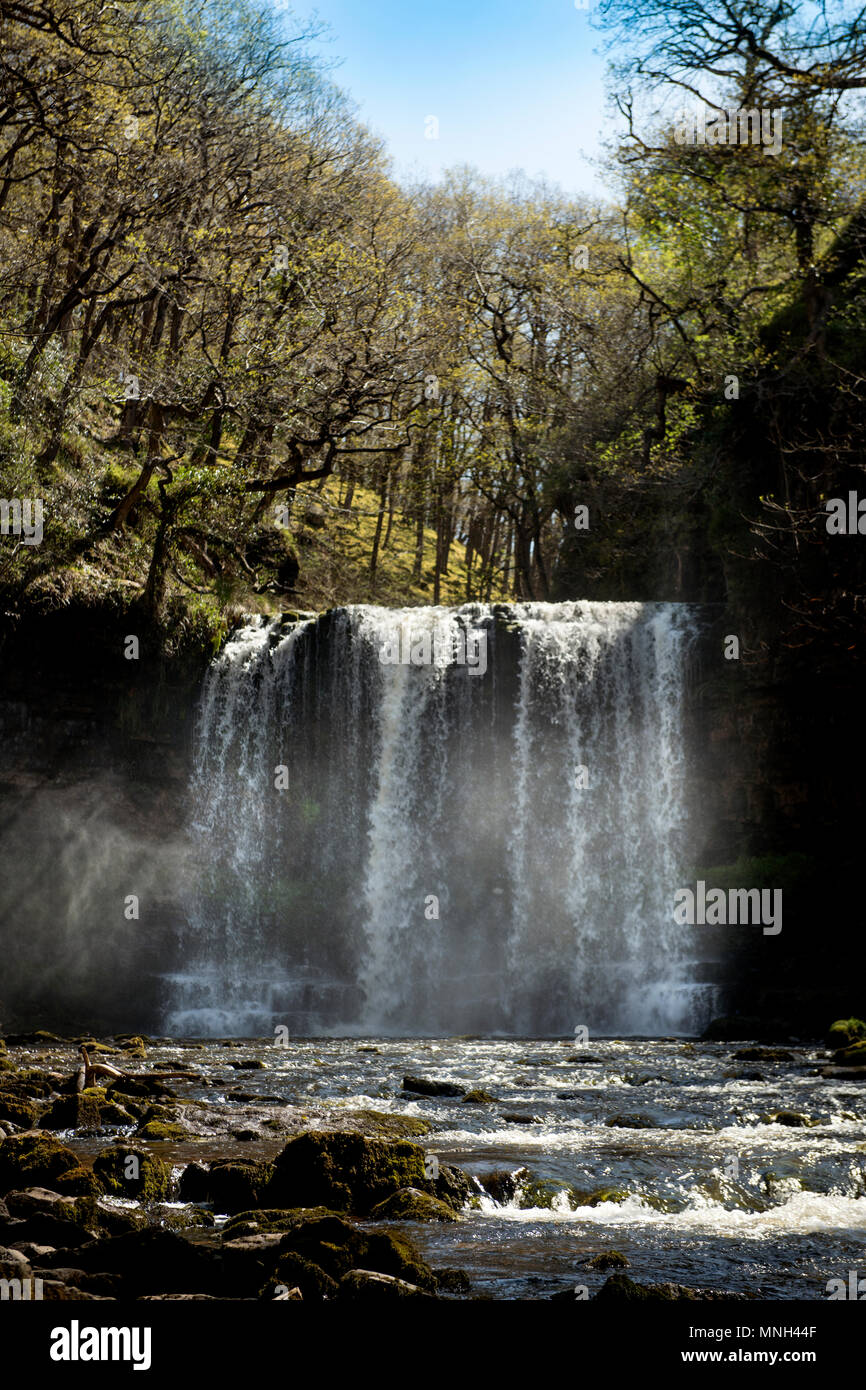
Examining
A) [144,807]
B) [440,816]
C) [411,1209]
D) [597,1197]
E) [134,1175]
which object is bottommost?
[597,1197]

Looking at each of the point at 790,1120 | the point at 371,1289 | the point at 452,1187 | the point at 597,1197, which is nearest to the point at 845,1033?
the point at 790,1120

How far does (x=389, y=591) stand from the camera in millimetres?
38562

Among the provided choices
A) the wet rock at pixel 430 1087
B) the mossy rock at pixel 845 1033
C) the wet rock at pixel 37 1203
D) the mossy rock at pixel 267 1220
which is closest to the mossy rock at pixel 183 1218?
the mossy rock at pixel 267 1220

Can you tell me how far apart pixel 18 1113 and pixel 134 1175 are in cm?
248

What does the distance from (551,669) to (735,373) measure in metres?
7.19

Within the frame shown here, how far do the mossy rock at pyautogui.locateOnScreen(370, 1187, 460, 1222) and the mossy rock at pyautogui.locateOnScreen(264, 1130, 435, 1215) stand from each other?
0.14 metres

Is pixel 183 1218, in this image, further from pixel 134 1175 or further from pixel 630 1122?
pixel 630 1122

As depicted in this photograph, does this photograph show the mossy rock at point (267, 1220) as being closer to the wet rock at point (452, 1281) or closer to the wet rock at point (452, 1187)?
the wet rock at point (452, 1281)

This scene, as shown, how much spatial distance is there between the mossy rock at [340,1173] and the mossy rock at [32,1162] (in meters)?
1.53

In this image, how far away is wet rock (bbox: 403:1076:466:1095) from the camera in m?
12.3

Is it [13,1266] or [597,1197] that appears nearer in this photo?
[13,1266]

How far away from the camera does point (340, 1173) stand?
804 cm

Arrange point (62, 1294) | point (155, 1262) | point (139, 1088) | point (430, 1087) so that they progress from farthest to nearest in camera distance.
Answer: point (430, 1087) → point (139, 1088) → point (155, 1262) → point (62, 1294)

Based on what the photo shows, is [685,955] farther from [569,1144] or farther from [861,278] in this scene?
[861,278]
